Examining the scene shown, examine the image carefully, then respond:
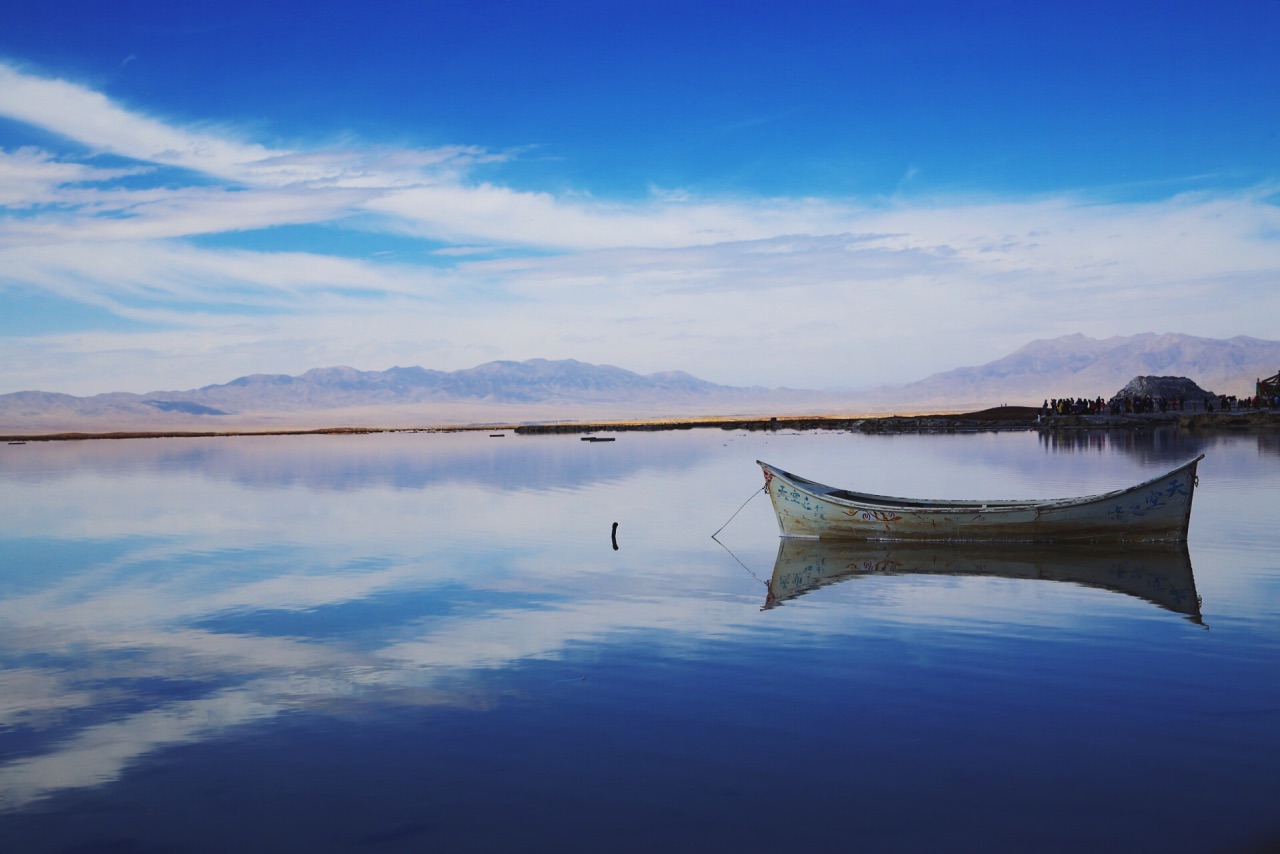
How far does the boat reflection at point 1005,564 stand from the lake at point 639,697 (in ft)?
0.44

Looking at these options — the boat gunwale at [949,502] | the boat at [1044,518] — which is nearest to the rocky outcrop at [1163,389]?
the boat gunwale at [949,502]

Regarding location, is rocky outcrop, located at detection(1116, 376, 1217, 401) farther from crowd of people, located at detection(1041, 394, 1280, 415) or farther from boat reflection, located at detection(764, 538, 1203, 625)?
boat reflection, located at detection(764, 538, 1203, 625)

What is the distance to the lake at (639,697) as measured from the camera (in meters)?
7.87

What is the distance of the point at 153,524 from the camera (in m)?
32.8

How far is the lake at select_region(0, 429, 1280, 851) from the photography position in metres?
7.87

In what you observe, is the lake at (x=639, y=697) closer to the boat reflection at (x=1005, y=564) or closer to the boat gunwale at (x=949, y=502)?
the boat reflection at (x=1005, y=564)

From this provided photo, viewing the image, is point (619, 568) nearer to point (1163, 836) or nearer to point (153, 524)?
point (1163, 836)

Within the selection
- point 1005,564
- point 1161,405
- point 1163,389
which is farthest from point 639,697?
point 1163,389

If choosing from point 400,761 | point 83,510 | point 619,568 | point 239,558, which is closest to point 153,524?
point 83,510

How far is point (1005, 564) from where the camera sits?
2062cm

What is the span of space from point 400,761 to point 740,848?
3.59 meters

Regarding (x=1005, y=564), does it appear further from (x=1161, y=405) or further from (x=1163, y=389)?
(x=1163, y=389)

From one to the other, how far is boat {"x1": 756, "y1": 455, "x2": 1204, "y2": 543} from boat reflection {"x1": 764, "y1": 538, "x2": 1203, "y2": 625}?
28cm

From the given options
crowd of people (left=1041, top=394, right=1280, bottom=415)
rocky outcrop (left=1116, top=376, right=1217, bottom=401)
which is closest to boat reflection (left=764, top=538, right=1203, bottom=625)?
crowd of people (left=1041, top=394, right=1280, bottom=415)
